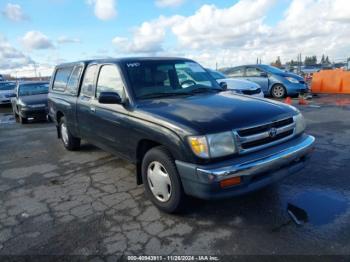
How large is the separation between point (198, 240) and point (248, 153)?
1.02 meters

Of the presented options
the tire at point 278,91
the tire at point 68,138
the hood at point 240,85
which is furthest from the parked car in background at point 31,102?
the tire at point 278,91

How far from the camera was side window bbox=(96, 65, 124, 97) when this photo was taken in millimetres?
4527

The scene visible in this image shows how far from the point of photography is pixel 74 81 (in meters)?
6.03

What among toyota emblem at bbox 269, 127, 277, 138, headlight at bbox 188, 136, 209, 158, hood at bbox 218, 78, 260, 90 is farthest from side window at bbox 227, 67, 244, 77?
headlight at bbox 188, 136, 209, 158

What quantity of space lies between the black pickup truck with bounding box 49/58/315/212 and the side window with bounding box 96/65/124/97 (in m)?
0.02

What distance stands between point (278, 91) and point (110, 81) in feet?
35.4

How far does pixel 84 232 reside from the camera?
11.5 feet

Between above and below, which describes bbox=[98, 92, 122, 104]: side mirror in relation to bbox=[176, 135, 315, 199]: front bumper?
above

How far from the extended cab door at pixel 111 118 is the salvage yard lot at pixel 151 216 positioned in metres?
0.63

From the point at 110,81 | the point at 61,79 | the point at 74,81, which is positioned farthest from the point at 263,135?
the point at 61,79

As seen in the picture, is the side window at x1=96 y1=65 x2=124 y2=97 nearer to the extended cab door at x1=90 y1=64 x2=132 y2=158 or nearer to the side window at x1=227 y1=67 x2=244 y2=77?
the extended cab door at x1=90 y1=64 x2=132 y2=158

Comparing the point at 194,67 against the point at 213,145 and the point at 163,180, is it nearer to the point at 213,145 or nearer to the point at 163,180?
the point at 163,180

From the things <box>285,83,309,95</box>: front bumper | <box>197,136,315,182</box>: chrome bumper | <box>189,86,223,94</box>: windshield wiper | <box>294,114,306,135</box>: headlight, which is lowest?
<box>285,83,309,95</box>: front bumper

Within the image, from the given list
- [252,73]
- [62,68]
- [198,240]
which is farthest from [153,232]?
[252,73]
